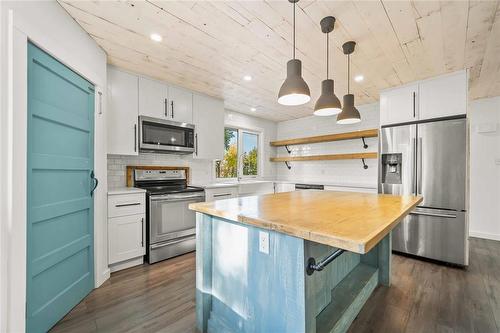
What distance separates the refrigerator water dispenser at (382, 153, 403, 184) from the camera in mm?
3143

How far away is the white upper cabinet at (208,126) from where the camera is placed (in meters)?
3.68

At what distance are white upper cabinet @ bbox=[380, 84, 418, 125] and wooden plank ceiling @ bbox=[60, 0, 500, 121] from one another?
14 centimetres

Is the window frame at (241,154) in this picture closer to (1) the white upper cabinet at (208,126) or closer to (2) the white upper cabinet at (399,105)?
(1) the white upper cabinet at (208,126)

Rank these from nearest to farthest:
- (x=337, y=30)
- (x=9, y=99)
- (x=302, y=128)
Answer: (x=9, y=99) → (x=337, y=30) → (x=302, y=128)

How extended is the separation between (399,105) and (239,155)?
121 inches

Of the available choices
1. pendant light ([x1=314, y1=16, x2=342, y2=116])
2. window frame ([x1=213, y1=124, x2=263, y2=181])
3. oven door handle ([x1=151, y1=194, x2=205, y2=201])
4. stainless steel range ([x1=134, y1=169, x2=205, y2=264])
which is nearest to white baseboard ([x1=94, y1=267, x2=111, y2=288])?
stainless steel range ([x1=134, y1=169, x2=205, y2=264])

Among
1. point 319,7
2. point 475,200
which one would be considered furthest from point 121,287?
point 475,200

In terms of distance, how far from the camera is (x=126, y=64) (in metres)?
2.71

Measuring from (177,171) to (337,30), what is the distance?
2.93 meters

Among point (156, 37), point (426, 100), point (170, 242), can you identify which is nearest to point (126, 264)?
point (170, 242)

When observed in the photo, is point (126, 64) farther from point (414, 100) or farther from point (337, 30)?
point (414, 100)

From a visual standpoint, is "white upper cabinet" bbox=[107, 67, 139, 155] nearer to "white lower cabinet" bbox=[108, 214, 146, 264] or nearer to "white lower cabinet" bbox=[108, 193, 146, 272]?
"white lower cabinet" bbox=[108, 193, 146, 272]

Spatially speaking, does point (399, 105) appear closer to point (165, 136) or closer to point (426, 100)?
point (426, 100)

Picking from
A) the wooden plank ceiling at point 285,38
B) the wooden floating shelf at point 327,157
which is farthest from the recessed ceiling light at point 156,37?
the wooden floating shelf at point 327,157
